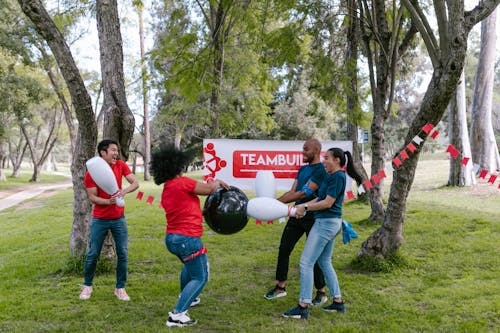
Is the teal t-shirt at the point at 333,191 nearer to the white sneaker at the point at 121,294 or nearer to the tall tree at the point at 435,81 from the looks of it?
the tall tree at the point at 435,81

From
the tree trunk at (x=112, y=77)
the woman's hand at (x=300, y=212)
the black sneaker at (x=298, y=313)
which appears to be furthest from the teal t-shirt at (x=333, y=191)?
the tree trunk at (x=112, y=77)

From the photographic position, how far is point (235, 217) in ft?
12.9

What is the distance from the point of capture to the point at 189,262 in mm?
3674

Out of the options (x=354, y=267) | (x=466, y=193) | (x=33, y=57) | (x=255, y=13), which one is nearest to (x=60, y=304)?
(x=354, y=267)

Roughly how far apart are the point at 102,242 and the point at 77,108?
186cm

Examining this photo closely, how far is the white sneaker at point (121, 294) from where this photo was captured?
14.9 ft

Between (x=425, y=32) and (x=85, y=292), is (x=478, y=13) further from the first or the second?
(x=85, y=292)

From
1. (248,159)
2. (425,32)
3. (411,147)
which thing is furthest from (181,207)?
(248,159)

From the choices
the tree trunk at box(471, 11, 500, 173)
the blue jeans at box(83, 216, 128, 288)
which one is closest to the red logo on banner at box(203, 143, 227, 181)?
the blue jeans at box(83, 216, 128, 288)

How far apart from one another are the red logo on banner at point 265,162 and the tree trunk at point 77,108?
331cm

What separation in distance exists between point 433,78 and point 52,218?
9.96m

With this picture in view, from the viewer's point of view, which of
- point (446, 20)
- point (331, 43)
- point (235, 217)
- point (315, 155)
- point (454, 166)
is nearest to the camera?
point (235, 217)

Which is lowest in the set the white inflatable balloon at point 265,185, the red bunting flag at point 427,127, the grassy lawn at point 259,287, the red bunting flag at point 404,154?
the grassy lawn at point 259,287

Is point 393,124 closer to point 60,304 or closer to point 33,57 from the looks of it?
point 33,57
